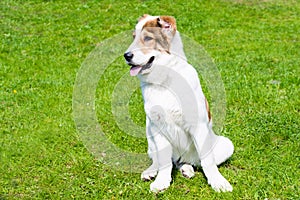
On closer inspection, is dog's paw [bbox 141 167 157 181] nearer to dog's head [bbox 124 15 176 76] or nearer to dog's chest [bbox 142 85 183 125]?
dog's chest [bbox 142 85 183 125]

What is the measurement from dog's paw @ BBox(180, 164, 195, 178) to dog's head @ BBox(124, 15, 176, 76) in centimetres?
128

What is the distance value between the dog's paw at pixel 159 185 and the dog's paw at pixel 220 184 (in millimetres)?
425

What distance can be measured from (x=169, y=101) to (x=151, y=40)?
56 centimetres

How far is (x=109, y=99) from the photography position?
6.88 m

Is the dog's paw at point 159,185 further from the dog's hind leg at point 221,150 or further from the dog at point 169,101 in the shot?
the dog's hind leg at point 221,150

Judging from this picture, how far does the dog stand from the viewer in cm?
377

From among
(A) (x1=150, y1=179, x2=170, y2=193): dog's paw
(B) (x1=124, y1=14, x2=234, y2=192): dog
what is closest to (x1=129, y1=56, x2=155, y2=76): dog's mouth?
(B) (x1=124, y1=14, x2=234, y2=192): dog

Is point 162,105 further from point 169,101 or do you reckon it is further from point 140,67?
point 140,67

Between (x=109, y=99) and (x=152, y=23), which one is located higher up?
(x=152, y=23)

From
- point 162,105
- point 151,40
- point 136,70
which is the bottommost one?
point 162,105

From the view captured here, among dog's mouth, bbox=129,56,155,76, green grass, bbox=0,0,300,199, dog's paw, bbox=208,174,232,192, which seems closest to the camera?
dog's mouth, bbox=129,56,155,76

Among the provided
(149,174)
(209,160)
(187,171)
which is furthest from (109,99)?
(209,160)

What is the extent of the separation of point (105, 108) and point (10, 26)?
228 inches

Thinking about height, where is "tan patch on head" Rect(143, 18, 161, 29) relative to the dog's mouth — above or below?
above
